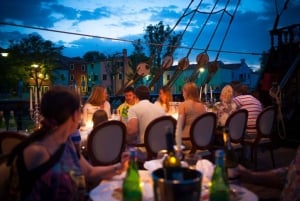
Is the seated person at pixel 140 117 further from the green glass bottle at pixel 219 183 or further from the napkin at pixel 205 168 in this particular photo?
the green glass bottle at pixel 219 183

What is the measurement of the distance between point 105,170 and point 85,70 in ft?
151

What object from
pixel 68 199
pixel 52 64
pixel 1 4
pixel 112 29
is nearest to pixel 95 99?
pixel 68 199

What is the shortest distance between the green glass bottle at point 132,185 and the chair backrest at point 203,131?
3.14m

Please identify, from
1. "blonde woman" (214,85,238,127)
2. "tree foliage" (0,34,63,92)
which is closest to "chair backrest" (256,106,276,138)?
"blonde woman" (214,85,238,127)

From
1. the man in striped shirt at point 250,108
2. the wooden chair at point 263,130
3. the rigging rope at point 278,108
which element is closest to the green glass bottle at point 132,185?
the wooden chair at point 263,130

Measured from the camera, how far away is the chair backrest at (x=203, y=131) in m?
4.44

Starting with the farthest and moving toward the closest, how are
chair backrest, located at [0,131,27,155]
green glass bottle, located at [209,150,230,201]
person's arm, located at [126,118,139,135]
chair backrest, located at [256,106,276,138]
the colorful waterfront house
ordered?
the colorful waterfront house → chair backrest, located at [256,106,276,138] → person's arm, located at [126,118,139,135] → chair backrest, located at [0,131,27,155] → green glass bottle, located at [209,150,230,201]

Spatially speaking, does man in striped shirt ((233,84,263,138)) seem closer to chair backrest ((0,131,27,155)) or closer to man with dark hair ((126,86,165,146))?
man with dark hair ((126,86,165,146))

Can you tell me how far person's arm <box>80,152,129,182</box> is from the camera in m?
1.75

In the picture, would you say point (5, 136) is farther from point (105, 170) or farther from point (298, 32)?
point (298, 32)

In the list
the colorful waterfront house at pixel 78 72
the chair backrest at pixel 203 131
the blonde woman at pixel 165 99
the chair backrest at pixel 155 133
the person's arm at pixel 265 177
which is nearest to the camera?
the person's arm at pixel 265 177

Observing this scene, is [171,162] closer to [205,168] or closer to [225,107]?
[205,168]

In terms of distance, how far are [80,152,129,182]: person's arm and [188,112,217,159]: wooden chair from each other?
8.83ft

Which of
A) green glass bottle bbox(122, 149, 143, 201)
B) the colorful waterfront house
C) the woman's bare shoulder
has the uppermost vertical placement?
the colorful waterfront house
